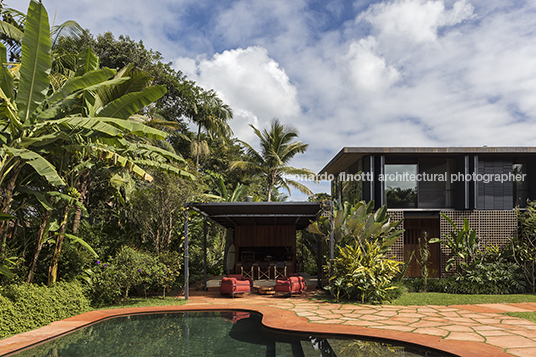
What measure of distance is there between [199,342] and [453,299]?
699 centimetres

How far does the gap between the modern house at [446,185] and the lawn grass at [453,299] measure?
1.93 m

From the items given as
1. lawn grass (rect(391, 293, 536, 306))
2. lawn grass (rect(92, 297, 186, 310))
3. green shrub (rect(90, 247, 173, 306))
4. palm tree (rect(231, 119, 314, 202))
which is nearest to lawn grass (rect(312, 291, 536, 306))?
lawn grass (rect(391, 293, 536, 306))

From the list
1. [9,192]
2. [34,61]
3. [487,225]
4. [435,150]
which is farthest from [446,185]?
[9,192]

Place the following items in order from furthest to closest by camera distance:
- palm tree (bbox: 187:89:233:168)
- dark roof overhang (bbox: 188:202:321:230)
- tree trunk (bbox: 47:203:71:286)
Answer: palm tree (bbox: 187:89:233:168), dark roof overhang (bbox: 188:202:321:230), tree trunk (bbox: 47:203:71:286)

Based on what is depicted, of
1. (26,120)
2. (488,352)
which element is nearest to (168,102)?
(26,120)

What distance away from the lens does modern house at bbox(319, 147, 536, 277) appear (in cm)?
1191

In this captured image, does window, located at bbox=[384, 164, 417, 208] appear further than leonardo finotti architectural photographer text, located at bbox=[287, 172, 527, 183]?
Yes

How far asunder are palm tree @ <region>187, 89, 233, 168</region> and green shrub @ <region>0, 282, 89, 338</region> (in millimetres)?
14851

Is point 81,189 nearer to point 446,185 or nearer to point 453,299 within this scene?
point 453,299

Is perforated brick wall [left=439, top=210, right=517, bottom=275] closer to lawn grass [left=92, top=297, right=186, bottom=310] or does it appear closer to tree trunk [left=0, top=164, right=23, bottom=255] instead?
lawn grass [left=92, top=297, right=186, bottom=310]

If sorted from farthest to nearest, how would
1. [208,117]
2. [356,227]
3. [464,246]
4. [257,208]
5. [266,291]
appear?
[208,117]
[266,291]
[464,246]
[257,208]
[356,227]

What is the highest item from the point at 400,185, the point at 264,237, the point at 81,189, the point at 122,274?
Answer: the point at 400,185

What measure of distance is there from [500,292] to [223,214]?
854cm

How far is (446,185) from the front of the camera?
12664mm
